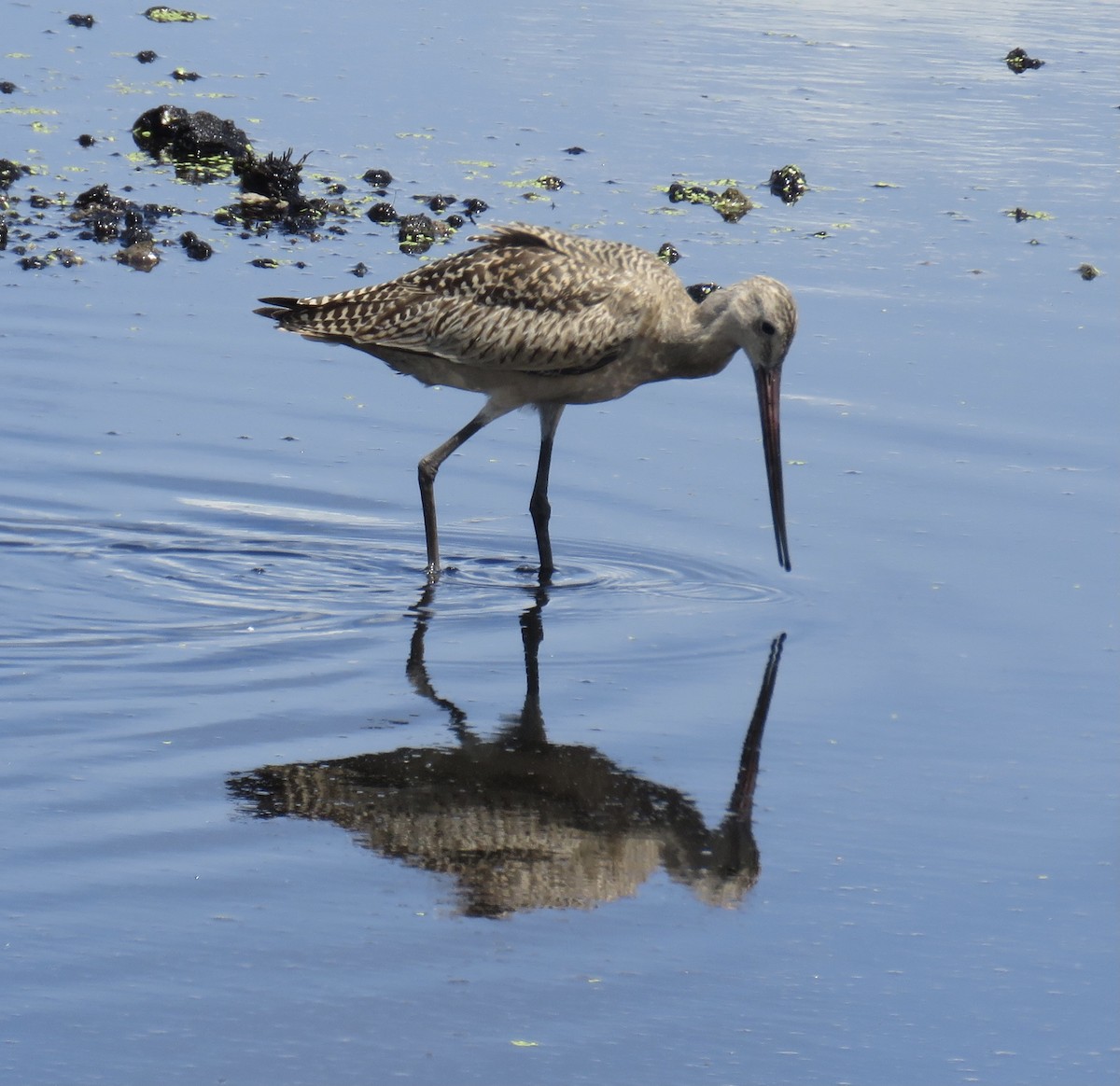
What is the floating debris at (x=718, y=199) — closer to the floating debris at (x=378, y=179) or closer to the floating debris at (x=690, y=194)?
the floating debris at (x=690, y=194)

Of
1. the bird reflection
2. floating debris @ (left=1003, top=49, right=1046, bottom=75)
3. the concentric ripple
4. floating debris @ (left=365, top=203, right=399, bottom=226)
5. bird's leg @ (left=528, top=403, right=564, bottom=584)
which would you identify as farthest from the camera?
floating debris @ (left=1003, top=49, right=1046, bottom=75)

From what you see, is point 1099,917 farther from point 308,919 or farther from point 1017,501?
point 1017,501

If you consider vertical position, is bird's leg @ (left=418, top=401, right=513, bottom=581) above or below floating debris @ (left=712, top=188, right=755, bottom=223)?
below

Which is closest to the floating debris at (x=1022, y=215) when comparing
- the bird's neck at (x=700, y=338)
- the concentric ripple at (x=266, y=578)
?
the bird's neck at (x=700, y=338)

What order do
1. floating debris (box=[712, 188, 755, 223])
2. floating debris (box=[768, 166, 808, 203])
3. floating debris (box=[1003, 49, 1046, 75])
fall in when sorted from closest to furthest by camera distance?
floating debris (box=[712, 188, 755, 223]), floating debris (box=[768, 166, 808, 203]), floating debris (box=[1003, 49, 1046, 75])

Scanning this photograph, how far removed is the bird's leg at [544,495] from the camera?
24.2 feet

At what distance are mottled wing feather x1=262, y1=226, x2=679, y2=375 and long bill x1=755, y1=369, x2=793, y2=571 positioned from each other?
1.68 feet

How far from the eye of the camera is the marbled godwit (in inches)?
296

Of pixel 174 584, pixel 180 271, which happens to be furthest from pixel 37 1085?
pixel 180 271

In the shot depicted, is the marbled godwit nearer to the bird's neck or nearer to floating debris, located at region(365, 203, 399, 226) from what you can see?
the bird's neck

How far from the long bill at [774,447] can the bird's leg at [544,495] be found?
80 cm

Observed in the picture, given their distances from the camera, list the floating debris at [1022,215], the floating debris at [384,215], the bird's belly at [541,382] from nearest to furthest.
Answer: the bird's belly at [541,382], the floating debris at [384,215], the floating debris at [1022,215]

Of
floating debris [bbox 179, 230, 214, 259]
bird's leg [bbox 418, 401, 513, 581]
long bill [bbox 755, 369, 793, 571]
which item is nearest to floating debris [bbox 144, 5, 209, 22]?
floating debris [bbox 179, 230, 214, 259]

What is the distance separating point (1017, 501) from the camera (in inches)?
313
